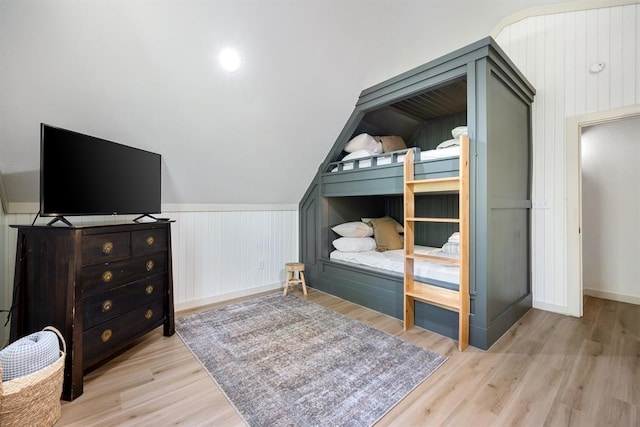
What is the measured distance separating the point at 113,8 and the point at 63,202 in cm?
116

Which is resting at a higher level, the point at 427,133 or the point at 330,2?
the point at 330,2

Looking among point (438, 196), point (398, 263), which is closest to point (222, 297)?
point (398, 263)

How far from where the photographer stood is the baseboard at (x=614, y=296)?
2919mm

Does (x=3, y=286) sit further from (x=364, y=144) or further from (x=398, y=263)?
(x=364, y=144)

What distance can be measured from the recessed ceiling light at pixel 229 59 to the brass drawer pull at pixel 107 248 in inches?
58.4

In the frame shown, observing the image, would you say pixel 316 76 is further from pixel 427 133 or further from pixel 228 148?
pixel 427 133

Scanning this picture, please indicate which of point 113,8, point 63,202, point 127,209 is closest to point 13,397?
point 63,202

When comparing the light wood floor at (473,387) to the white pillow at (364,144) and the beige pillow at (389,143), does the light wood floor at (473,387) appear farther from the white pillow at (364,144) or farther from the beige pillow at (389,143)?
the beige pillow at (389,143)

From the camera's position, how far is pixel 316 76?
2541mm

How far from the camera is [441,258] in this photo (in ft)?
7.00

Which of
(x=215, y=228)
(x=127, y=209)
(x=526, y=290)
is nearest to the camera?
(x=127, y=209)

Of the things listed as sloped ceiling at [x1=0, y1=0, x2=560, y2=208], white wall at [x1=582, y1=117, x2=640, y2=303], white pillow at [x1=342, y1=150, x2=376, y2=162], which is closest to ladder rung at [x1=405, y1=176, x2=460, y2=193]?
white pillow at [x1=342, y1=150, x2=376, y2=162]

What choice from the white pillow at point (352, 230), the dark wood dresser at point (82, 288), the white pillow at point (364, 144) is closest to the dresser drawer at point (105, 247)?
the dark wood dresser at point (82, 288)

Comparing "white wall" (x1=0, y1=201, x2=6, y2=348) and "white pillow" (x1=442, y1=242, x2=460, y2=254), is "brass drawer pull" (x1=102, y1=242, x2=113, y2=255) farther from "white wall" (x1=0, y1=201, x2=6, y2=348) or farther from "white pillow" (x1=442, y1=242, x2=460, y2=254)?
"white pillow" (x1=442, y1=242, x2=460, y2=254)
